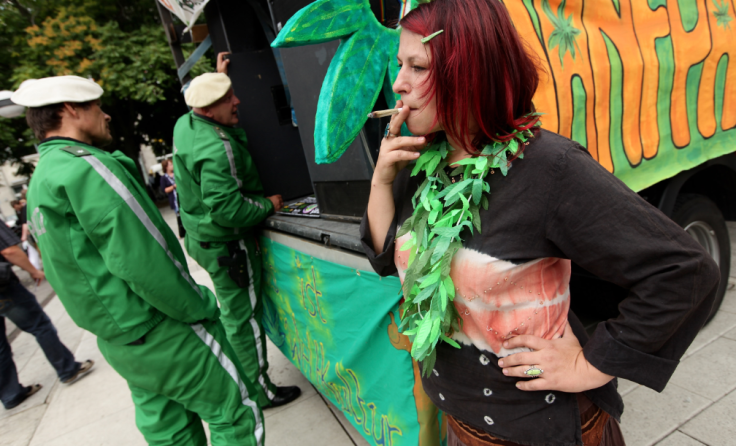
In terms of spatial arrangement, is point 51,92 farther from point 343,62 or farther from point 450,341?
point 450,341

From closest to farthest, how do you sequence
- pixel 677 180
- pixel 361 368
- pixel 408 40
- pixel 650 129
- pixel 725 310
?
pixel 408 40 → pixel 361 368 → pixel 650 129 → pixel 677 180 → pixel 725 310

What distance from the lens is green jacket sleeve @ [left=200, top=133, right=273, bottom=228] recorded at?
8.24 ft

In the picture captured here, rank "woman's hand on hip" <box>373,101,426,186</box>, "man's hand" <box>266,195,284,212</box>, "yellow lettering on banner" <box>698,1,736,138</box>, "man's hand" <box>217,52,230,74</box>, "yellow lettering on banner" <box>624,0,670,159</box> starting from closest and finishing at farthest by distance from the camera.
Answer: "woman's hand on hip" <box>373,101,426,186</box> → "yellow lettering on banner" <box>624,0,670,159</box> → "yellow lettering on banner" <box>698,1,736,138</box> → "man's hand" <box>266,195,284,212</box> → "man's hand" <box>217,52,230,74</box>

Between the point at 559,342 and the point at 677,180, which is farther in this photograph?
the point at 677,180

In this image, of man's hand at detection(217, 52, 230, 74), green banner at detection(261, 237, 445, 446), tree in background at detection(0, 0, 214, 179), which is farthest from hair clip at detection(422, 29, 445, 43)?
tree in background at detection(0, 0, 214, 179)

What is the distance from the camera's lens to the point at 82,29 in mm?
10430

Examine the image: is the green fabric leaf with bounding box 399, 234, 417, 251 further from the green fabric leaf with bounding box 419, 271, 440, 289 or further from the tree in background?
the tree in background

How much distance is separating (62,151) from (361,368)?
5.32 ft

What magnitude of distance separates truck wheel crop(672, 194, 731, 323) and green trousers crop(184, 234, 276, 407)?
9.18 feet

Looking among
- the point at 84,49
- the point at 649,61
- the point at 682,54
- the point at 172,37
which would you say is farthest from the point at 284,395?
the point at 84,49

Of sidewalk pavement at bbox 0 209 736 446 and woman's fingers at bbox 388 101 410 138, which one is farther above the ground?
woman's fingers at bbox 388 101 410 138

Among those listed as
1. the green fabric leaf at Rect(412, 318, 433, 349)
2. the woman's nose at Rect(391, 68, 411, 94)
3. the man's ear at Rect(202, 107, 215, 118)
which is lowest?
the green fabric leaf at Rect(412, 318, 433, 349)

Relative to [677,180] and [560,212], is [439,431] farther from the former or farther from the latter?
[677,180]

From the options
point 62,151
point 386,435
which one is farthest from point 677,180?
point 62,151
